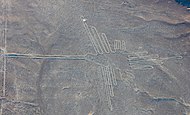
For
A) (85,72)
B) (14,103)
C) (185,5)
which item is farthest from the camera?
(185,5)

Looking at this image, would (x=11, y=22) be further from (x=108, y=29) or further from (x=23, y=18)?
(x=108, y=29)

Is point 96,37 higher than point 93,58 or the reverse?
higher

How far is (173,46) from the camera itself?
4699 millimetres

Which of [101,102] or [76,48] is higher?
[76,48]

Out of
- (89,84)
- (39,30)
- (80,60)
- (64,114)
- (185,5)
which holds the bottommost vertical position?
(64,114)

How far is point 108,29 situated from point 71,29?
0.50 metres

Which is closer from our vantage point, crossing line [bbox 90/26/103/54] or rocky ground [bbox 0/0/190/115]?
rocky ground [bbox 0/0/190/115]

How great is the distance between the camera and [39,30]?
4.53 metres

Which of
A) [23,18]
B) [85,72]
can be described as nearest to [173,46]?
[85,72]

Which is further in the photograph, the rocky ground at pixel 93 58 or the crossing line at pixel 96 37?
the crossing line at pixel 96 37

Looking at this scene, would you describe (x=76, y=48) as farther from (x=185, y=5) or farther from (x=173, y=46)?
(x=185, y=5)

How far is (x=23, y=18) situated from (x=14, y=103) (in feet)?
3.76

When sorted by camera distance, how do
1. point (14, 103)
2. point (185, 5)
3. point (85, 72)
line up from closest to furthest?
point (14, 103), point (85, 72), point (185, 5)

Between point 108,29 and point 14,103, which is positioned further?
point 108,29
